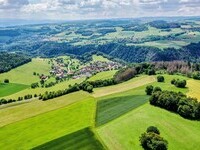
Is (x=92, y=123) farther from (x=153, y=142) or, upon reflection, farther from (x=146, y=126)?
(x=153, y=142)

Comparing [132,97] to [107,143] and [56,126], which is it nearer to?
[56,126]

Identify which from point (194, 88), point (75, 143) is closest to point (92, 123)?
point (75, 143)

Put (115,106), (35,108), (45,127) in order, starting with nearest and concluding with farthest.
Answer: (45,127) < (115,106) < (35,108)

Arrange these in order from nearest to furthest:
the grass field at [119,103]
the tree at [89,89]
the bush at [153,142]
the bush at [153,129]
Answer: the bush at [153,142] < the bush at [153,129] < the grass field at [119,103] < the tree at [89,89]

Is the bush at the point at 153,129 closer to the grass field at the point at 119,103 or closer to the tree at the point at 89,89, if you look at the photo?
the grass field at the point at 119,103

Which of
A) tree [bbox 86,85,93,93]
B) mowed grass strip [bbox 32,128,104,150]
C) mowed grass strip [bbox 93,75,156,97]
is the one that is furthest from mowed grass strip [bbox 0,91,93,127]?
mowed grass strip [bbox 32,128,104,150]

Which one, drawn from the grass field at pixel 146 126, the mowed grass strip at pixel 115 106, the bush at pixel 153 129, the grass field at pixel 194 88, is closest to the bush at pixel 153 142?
the grass field at pixel 146 126

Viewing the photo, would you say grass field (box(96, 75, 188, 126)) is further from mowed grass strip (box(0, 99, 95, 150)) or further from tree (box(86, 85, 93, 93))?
tree (box(86, 85, 93, 93))
